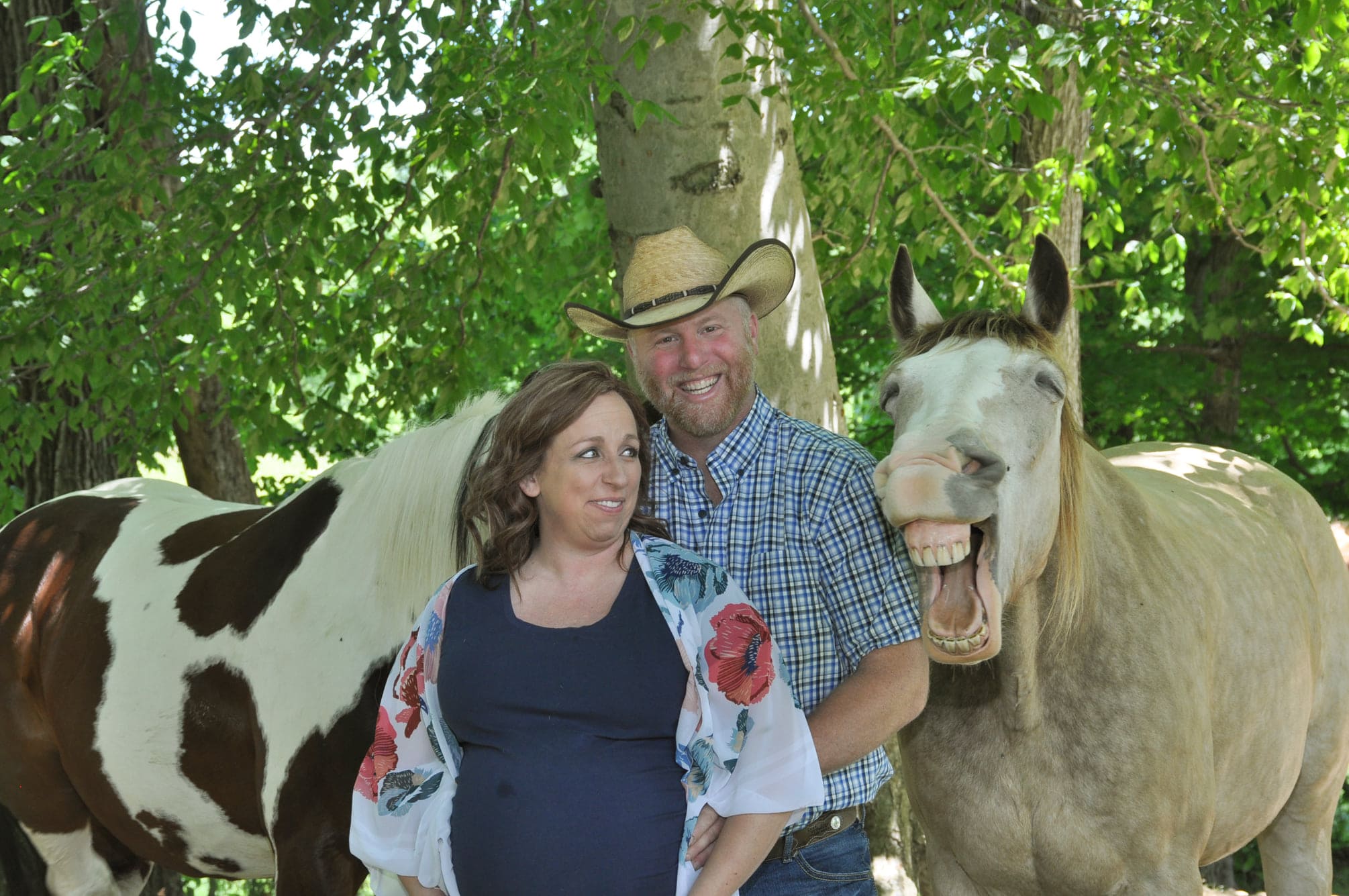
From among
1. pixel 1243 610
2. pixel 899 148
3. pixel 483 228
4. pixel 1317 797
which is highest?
pixel 899 148

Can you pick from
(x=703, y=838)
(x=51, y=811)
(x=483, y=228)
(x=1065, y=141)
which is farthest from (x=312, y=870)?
(x=1065, y=141)

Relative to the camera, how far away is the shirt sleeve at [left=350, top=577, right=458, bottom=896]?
186cm

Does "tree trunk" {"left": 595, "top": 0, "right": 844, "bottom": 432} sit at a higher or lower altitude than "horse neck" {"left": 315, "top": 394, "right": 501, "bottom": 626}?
higher

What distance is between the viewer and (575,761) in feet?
5.74

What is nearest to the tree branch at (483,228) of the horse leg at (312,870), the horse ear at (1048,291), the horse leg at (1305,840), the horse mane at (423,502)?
the horse mane at (423,502)

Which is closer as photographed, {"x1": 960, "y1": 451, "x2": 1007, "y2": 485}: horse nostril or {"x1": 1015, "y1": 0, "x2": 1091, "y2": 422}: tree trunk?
{"x1": 960, "y1": 451, "x2": 1007, "y2": 485}: horse nostril

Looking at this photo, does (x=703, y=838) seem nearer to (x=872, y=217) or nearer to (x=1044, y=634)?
(x=1044, y=634)

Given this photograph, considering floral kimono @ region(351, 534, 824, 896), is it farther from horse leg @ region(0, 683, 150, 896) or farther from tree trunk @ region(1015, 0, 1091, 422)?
tree trunk @ region(1015, 0, 1091, 422)

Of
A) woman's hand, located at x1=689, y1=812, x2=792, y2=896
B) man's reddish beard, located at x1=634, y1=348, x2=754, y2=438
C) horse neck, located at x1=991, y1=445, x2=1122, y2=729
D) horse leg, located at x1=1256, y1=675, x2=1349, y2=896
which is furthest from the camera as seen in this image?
horse leg, located at x1=1256, y1=675, x2=1349, y2=896

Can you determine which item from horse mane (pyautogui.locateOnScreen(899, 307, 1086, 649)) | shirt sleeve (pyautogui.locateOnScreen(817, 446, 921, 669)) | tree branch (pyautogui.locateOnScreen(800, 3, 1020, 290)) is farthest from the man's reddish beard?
tree branch (pyautogui.locateOnScreen(800, 3, 1020, 290))

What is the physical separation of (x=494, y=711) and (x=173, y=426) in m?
5.53

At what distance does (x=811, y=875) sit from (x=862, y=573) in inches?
22.9

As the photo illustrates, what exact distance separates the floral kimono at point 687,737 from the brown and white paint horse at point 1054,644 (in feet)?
1.27

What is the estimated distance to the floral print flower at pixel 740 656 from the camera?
1.76 meters
